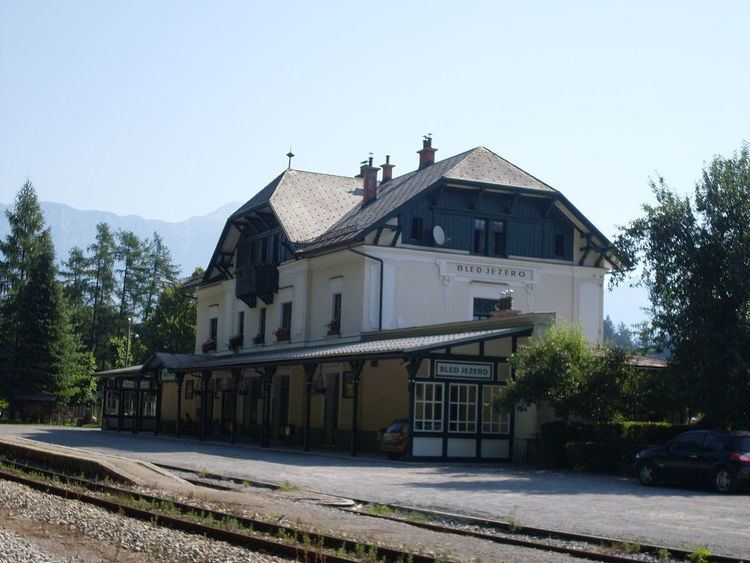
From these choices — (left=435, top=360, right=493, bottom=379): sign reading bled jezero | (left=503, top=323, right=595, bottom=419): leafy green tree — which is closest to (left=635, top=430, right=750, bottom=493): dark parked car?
(left=503, top=323, right=595, bottom=419): leafy green tree

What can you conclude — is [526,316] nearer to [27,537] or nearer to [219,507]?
[219,507]

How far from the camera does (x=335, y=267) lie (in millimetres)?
39875

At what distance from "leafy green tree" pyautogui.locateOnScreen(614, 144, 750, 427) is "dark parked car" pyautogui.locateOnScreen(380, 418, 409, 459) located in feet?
23.0

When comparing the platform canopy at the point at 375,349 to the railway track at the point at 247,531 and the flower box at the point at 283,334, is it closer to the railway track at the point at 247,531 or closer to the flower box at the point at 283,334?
the flower box at the point at 283,334

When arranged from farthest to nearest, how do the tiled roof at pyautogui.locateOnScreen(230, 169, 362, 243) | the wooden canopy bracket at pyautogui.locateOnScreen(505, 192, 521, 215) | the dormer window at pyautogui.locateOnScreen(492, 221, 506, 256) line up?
the tiled roof at pyautogui.locateOnScreen(230, 169, 362, 243), the dormer window at pyautogui.locateOnScreen(492, 221, 506, 256), the wooden canopy bracket at pyautogui.locateOnScreen(505, 192, 521, 215)

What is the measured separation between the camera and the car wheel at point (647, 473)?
23.0 m

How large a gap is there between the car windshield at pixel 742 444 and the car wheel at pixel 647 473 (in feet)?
6.50

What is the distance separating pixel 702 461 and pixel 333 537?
11337mm

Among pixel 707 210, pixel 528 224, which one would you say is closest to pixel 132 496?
pixel 707 210

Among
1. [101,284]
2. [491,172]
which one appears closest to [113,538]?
[491,172]

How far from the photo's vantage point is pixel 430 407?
29422 mm

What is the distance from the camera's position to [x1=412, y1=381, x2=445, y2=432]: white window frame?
1149 inches

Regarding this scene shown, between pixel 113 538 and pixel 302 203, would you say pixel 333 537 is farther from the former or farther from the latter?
pixel 302 203

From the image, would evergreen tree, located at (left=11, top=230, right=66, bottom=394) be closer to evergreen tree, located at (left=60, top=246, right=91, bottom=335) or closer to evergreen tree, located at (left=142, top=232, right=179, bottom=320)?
evergreen tree, located at (left=60, top=246, right=91, bottom=335)
